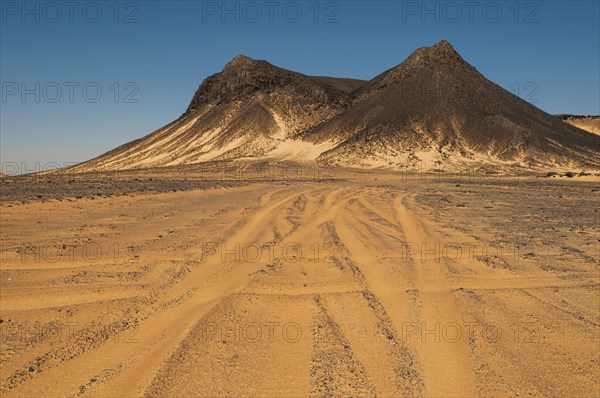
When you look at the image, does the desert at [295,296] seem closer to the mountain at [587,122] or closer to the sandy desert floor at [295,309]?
the sandy desert floor at [295,309]

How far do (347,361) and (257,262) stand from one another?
3316 mm

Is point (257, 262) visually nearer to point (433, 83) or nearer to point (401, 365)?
point (401, 365)

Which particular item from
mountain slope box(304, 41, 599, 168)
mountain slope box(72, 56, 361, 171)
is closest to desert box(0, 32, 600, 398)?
mountain slope box(304, 41, 599, 168)

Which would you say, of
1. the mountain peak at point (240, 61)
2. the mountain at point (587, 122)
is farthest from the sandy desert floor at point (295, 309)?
the mountain at point (587, 122)

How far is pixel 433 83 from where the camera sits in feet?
210

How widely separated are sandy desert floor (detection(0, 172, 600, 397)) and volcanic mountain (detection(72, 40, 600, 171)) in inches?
1512

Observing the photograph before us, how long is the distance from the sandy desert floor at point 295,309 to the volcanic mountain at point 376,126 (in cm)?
3841

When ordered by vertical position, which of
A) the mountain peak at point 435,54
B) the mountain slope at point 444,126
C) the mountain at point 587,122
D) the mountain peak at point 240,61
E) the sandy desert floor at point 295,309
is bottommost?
the sandy desert floor at point 295,309

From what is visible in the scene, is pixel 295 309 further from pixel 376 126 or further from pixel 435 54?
pixel 435 54

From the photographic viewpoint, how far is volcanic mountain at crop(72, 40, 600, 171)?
49719 millimetres

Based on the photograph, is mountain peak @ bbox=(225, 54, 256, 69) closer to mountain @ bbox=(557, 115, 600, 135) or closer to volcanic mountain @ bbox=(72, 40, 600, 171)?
volcanic mountain @ bbox=(72, 40, 600, 171)

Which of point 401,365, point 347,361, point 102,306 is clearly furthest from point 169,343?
point 401,365

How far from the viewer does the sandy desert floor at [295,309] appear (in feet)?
12.2

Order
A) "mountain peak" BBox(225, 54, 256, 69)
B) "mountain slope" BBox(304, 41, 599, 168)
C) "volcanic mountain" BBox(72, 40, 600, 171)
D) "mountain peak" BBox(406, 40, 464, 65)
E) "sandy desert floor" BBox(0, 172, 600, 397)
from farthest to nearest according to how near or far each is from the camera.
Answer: "mountain peak" BBox(225, 54, 256, 69) → "mountain peak" BBox(406, 40, 464, 65) → "volcanic mountain" BBox(72, 40, 600, 171) → "mountain slope" BBox(304, 41, 599, 168) → "sandy desert floor" BBox(0, 172, 600, 397)
